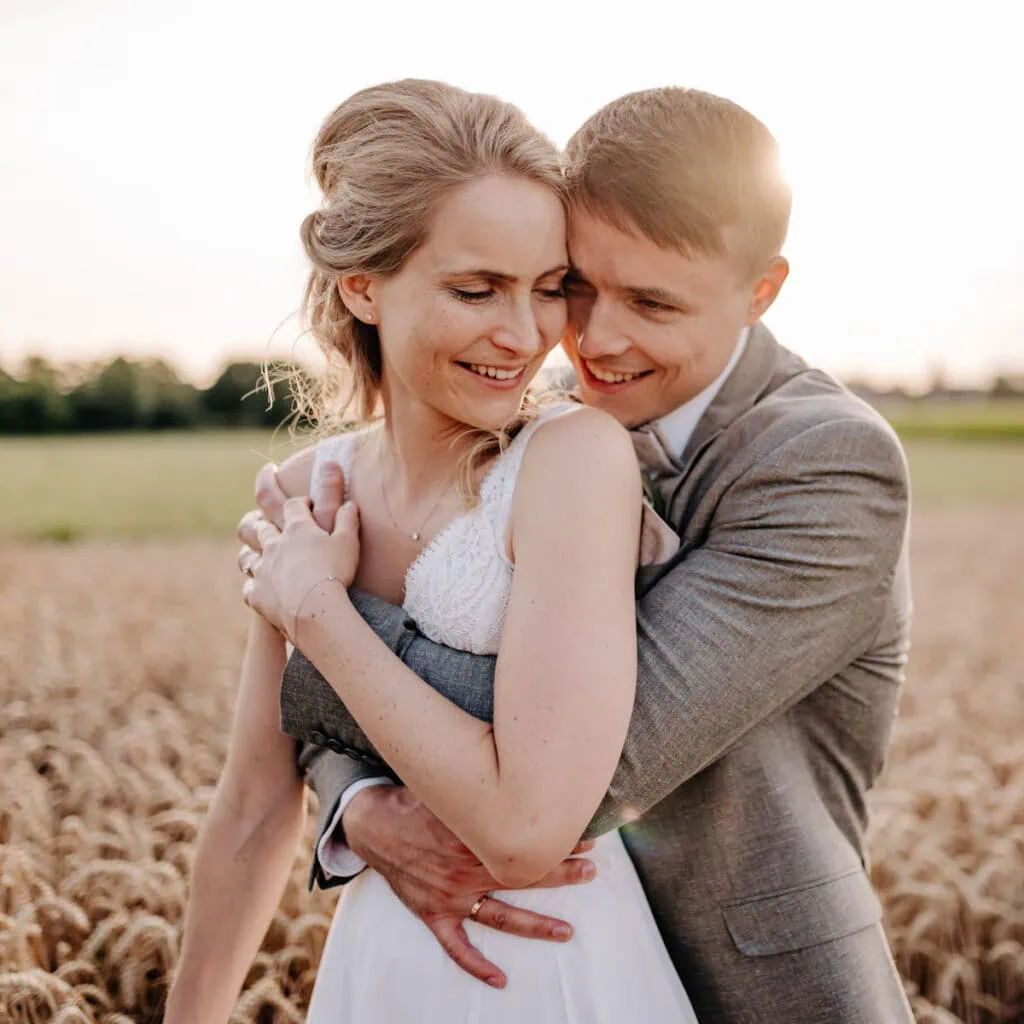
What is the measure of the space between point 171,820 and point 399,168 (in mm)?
2414

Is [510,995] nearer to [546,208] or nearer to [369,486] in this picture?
[369,486]

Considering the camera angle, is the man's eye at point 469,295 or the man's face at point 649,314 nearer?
the man's eye at point 469,295

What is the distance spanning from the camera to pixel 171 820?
3865 mm

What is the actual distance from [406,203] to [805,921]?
1.86 meters

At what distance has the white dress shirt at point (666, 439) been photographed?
2.73 m

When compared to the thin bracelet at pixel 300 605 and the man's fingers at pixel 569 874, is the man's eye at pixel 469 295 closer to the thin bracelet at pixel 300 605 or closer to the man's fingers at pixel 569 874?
the thin bracelet at pixel 300 605

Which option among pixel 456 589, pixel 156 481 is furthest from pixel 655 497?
pixel 156 481

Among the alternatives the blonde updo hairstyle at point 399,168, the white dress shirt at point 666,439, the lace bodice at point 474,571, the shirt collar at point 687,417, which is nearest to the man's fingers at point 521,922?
the white dress shirt at point 666,439

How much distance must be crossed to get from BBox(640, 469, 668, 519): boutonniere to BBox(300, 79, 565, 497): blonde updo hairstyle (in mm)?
345

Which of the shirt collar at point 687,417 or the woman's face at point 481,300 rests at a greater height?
the woman's face at point 481,300

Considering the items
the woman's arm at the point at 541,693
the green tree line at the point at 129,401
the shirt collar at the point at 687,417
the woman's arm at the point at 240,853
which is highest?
the shirt collar at the point at 687,417

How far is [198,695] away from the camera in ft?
21.3

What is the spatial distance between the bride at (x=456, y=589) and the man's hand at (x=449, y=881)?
0.18ft

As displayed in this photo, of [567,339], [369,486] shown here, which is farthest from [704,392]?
[369,486]
